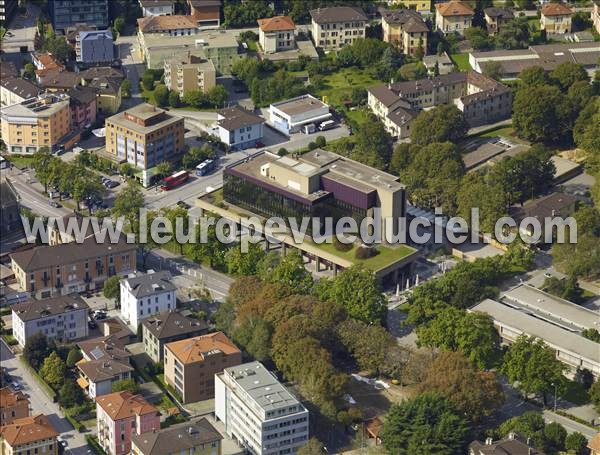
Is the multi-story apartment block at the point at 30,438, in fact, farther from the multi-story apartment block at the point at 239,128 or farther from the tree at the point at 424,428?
the multi-story apartment block at the point at 239,128

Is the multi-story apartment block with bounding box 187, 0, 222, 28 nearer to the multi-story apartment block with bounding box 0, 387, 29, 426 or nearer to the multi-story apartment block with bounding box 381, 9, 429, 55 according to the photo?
the multi-story apartment block with bounding box 381, 9, 429, 55

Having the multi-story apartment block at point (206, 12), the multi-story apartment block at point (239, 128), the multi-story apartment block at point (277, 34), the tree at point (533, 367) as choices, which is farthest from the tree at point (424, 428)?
the multi-story apartment block at point (206, 12)

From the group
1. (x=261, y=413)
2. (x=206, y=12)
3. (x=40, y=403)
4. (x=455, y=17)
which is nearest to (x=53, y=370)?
(x=40, y=403)

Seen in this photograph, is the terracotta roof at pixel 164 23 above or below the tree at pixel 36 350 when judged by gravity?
above

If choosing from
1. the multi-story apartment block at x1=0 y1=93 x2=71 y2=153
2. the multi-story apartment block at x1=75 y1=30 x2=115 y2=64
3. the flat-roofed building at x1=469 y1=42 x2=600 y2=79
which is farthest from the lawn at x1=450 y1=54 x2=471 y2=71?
the multi-story apartment block at x1=0 y1=93 x2=71 y2=153

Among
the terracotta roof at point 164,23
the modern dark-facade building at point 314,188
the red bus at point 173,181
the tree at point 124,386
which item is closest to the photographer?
the tree at point 124,386

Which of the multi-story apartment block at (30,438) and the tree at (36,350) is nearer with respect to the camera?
the multi-story apartment block at (30,438)

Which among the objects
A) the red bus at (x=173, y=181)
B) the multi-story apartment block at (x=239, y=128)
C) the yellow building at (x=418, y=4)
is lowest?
the red bus at (x=173, y=181)
